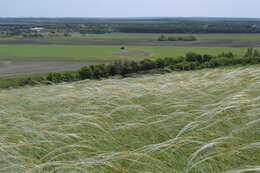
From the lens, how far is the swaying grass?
11.0 ft

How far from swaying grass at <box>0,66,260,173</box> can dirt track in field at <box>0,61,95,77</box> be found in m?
47.1

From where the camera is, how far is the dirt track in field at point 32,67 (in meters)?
51.8

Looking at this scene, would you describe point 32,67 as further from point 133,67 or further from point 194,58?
point 194,58

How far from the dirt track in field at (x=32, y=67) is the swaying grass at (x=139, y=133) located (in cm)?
4709

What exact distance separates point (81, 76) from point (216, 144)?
40.1 meters

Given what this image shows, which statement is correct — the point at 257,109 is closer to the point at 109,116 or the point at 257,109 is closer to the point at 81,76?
the point at 109,116

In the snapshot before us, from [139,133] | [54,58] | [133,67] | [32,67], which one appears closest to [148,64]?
[133,67]

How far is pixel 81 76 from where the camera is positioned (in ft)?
140

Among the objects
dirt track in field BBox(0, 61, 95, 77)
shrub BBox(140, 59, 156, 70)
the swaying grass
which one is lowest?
dirt track in field BBox(0, 61, 95, 77)

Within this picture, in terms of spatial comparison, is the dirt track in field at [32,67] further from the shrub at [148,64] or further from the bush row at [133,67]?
the shrub at [148,64]

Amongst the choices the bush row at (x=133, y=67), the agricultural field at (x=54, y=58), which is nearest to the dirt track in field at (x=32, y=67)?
the agricultural field at (x=54, y=58)

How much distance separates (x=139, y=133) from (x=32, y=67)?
5572 centimetres

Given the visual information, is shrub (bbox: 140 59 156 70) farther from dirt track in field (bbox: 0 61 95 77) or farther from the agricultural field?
dirt track in field (bbox: 0 61 95 77)

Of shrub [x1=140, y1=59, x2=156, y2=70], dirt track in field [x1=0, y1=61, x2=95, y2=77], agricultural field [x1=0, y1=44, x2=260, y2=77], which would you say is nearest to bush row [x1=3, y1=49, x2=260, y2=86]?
shrub [x1=140, y1=59, x2=156, y2=70]
